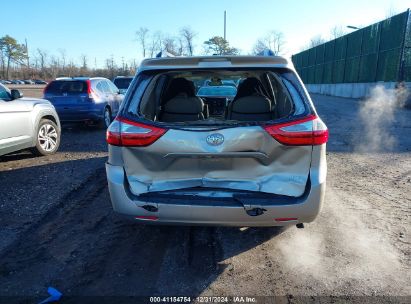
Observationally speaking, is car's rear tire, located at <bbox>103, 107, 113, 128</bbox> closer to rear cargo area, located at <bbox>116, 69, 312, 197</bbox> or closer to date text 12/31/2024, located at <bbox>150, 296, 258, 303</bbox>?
rear cargo area, located at <bbox>116, 69, 312, 197</bbox>

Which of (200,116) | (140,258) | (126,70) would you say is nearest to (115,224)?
(140,258)

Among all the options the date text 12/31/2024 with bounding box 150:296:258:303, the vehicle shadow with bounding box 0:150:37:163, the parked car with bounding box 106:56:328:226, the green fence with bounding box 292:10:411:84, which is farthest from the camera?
the green fence with bounding box 292:10:411:84

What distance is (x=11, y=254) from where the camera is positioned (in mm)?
3359

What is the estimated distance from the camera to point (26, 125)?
657 centimetres

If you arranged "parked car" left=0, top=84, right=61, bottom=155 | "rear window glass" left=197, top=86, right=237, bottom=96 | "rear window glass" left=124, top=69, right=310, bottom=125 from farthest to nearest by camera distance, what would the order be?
"rear window glass" left=197, top=86, right=237, bottom=96 → "parked car" left=0, top=84, right=61, bottom=155 → "rear window glass" left=124, top=69, right=310, bottom=125

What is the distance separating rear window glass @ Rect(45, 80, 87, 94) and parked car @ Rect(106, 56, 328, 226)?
843cm

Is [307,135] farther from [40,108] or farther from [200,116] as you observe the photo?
[40,108]

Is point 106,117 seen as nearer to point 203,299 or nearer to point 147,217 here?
point 147,217

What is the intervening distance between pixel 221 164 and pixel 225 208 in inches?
14.2

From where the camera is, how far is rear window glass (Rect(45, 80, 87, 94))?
35.0ft

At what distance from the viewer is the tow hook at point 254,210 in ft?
8.97

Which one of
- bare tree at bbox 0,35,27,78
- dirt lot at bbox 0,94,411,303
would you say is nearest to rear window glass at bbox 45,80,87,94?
dirt lot at bbox 0,94,411,303

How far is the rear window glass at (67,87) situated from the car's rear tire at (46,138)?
3.27m

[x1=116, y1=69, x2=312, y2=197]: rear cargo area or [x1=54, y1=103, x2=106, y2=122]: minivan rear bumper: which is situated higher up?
[x1=116, y1=69, x2=312, y2=197]: rear cargo area
